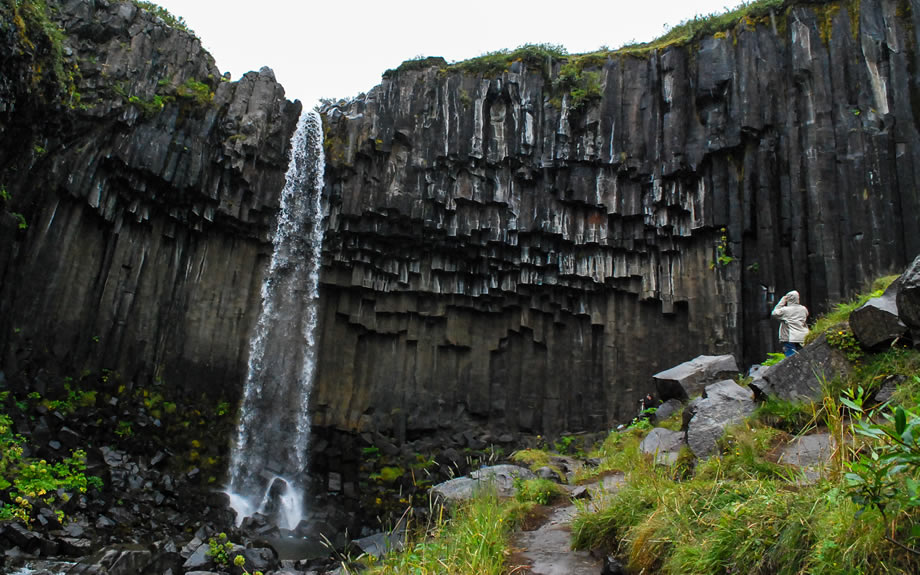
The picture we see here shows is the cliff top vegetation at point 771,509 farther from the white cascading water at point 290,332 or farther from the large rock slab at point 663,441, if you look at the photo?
the white cascading water at point 290,332

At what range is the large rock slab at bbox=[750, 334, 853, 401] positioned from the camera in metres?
6.82

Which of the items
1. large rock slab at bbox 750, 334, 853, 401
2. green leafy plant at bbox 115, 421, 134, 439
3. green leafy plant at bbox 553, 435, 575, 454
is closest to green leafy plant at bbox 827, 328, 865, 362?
large rock slab at bbox 750, 334, 853, 401

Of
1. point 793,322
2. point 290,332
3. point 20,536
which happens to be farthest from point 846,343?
point 290,332

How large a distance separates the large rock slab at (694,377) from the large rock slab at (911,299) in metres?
6.30

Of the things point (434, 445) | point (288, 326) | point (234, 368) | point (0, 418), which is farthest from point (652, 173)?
point (0, 418)

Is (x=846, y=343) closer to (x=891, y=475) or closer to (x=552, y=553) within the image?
(x=552, y=553)

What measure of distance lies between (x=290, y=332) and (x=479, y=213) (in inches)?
300

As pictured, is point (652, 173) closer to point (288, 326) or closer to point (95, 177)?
point (288, 326)

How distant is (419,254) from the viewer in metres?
21.9

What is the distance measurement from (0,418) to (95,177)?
6.89 meters

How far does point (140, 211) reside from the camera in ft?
62.3

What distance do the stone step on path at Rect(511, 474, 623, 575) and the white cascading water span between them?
15328 millimetres

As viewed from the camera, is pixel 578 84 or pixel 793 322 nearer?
pixel 793 322

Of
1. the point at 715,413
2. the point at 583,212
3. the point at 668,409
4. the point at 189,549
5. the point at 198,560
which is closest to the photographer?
the point at 715,413
